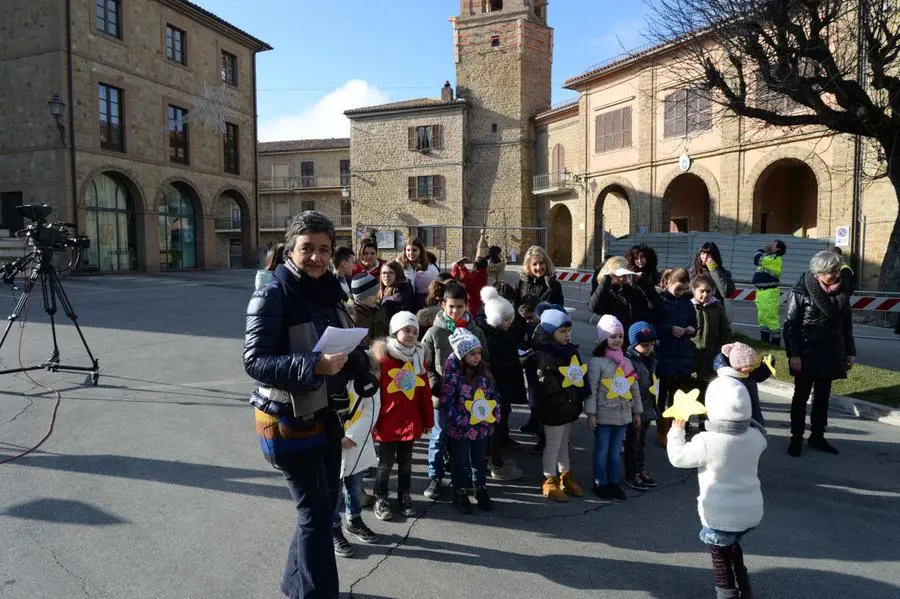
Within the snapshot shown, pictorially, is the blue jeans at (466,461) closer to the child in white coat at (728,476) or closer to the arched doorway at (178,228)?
the child in white coat at (728,476)

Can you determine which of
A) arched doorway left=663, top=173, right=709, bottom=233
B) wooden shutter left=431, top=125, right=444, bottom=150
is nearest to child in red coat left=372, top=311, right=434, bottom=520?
arched doorway left=663, top=173, right=709, bottom=233

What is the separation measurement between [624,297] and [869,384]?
3983 millimetres

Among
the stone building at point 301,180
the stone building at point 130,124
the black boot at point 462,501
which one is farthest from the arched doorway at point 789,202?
the stone building at point 301,180

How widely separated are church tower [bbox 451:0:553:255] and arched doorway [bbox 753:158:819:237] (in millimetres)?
14528

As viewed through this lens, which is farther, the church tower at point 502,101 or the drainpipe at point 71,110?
the church tower at point 502,101

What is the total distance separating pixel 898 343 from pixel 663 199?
1698 centimetres

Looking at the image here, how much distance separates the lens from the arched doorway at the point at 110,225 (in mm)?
24062

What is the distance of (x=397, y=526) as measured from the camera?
3883mm

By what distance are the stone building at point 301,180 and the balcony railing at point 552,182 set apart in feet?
61.2

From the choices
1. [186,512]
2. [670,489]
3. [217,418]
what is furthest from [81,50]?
[670,489]

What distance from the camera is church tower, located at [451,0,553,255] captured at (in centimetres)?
3728

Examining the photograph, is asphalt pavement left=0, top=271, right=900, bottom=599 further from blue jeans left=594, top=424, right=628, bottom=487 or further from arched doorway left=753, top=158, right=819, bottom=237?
arched doorway left=753, top=158, right=819, bottom=237

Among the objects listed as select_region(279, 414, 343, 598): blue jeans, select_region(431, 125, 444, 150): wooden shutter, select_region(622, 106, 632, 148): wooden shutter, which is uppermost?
select_region(431, 125, 444, 150): wooden shutter

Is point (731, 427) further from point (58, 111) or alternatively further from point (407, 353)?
point (58, 111)
